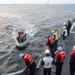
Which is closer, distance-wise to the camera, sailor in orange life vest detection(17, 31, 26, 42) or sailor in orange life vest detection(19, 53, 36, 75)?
sailor in orange life vest detection(19, 53, 36, 75)

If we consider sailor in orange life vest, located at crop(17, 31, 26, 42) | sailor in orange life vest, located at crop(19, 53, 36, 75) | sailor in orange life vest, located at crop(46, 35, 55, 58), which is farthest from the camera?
sailor in orange life vest, located at crop(17, 31, 26, 42)

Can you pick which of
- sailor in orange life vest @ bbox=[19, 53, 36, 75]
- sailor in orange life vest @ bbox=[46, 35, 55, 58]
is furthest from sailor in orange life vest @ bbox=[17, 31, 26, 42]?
sailor in orange life vest @ bbox=[19, 53, 36, 75]

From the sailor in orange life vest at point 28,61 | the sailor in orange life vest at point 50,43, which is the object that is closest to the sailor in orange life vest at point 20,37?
the sailor in orange life vest at point 50,43

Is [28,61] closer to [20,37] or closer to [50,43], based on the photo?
[50,43]

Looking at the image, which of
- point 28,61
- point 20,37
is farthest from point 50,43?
point 20,37

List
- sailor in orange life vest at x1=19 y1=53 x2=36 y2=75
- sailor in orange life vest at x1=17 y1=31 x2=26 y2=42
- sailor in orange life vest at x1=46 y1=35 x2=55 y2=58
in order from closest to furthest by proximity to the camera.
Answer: sailor in orange life vest at x1=19 y1=53 x2=36 y2=75 → sailor in orange life vest at x1=46 y1=35 x2=55 y2=58 → sailor in orange life vest at x1=17 y1=31 x2=26 y2=42

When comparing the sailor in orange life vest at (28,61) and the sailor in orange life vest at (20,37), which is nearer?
the sailor in orange life vest at (28,61)

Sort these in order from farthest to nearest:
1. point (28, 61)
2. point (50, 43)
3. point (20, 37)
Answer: point (20, 37)
point (50, 43)
point (28, 61)

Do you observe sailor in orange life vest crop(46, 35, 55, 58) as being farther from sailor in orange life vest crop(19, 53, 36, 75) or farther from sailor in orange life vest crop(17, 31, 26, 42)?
sailor in orange life vest crop(17, 31, 26, 42)

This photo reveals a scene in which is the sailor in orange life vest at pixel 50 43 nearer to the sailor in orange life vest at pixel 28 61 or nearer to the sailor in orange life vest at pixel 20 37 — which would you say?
the sailor in orange life vest at pixel 28 61

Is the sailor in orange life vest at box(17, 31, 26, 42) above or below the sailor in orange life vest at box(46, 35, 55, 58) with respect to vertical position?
below

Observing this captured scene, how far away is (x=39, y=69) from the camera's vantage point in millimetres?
11977

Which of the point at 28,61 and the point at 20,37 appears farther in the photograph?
the point at 20,37

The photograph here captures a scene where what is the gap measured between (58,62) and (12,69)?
9.16 meters
